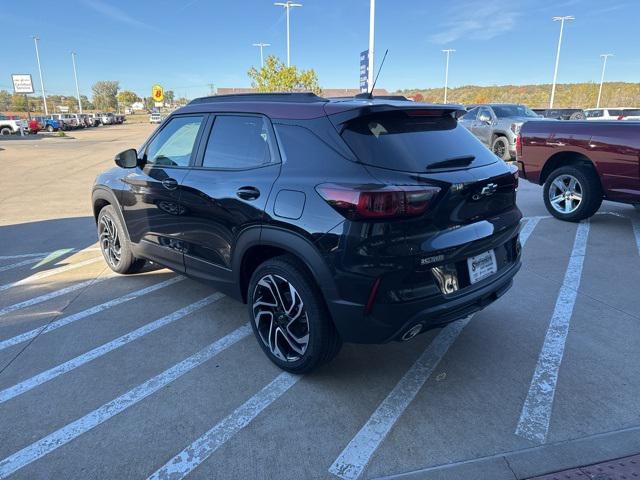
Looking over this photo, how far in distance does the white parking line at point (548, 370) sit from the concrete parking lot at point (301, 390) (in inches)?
0.5

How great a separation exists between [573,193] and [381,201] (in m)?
5.56

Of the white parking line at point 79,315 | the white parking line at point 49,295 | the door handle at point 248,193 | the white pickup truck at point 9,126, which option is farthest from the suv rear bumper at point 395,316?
the white pickup truck at point 9,126

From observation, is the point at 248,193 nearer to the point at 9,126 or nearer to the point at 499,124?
→ the point at 499,124

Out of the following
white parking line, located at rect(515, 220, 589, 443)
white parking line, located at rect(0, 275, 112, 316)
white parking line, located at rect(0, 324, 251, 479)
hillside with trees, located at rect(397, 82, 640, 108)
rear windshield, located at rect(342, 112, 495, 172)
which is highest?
hillside with trees, located at rect(397, 82, 640, 108)

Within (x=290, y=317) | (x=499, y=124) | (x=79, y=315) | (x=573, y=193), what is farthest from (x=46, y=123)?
(x=290, y=317)

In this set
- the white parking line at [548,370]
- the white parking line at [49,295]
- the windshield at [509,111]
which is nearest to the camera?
the white parking line at [548,370]

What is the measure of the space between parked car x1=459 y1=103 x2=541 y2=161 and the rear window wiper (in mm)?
11582

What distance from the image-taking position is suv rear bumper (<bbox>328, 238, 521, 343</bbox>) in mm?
2547

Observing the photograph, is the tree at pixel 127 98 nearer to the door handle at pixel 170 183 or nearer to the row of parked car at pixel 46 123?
the row of parked car at pixel 46 123

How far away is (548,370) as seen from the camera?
3160 millimetres

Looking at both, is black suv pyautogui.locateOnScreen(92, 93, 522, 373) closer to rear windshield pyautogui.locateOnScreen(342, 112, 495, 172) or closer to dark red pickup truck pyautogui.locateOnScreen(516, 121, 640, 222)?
rear windshield pyautogui.locateOnScreen(342, 112, 495, 172)

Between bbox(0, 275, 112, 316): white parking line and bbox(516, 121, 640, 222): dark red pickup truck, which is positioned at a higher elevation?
bbox(516, 121, 640, 222): dark red pickup truck

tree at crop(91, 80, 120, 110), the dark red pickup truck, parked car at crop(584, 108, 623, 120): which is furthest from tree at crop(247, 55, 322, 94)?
tree at crop(91, 80, 120, 110)

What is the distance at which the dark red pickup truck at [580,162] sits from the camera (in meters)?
6.04
